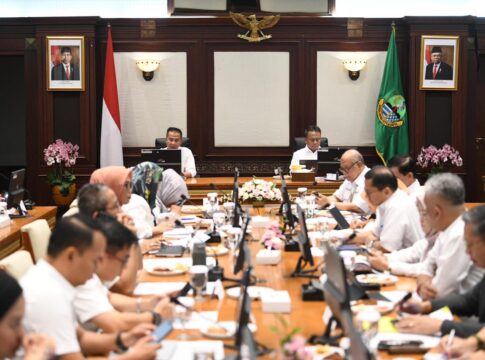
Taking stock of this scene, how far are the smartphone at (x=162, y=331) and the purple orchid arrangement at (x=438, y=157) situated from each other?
287 inches

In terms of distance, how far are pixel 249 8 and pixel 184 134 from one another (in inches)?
77.0

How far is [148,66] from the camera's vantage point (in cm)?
988

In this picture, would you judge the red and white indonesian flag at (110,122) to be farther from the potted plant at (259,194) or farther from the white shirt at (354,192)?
the white shirt at (354,192)

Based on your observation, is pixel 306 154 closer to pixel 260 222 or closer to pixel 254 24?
pixel 254 24

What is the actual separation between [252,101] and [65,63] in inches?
101

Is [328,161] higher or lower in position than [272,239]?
higher

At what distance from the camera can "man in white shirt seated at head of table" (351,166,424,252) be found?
490cm

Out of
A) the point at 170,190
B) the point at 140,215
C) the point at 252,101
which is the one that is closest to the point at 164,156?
the point at 170,190

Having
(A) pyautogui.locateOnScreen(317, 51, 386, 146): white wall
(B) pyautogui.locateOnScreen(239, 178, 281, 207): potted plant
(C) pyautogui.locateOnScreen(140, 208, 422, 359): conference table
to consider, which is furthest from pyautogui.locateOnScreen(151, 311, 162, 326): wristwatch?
(A) pyautogui.locateOnScreen(317, 51, 386, 146): white wall

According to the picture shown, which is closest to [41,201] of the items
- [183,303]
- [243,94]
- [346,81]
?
[243,94]

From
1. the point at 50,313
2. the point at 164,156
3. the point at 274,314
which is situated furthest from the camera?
the point at 164,156

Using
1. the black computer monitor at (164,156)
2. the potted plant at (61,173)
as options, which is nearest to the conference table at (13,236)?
the black computer monitor at (164,156)

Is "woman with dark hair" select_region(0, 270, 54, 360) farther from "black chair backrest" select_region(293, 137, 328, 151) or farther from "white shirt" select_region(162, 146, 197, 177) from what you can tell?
"black chair backrest" select_region(293, 137, 328, 151)

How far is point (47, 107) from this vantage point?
973cm
